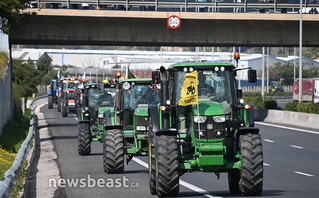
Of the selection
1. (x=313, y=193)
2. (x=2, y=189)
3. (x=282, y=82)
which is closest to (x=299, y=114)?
(x=313, y=193)

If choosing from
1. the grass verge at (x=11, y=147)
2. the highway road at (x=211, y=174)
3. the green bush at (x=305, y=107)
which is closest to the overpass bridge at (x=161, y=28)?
the green bush at (x=305, y=107)

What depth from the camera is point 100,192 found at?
14172mm

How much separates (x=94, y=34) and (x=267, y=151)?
1731 cm

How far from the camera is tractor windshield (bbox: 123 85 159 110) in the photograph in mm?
18578

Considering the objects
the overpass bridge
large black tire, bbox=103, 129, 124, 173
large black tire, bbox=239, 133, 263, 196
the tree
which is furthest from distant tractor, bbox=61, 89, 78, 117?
large black tire, bbox=239, 133, 263, 196

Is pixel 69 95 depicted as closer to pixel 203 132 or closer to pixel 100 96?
pixel 100 96

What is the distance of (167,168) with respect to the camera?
40.1 ft

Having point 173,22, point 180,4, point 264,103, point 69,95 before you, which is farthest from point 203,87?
point 264,103

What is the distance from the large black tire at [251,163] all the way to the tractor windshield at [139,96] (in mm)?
6440

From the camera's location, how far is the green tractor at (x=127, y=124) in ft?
56.0

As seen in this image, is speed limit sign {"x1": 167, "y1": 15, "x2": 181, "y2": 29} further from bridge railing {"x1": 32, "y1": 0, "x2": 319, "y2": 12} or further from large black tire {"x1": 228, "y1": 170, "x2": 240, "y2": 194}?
large black tire {"x1": 228, "y1": 170, "x2": 240, "y2": 194}

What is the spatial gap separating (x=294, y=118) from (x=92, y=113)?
696 inches

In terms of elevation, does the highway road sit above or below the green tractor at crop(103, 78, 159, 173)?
below

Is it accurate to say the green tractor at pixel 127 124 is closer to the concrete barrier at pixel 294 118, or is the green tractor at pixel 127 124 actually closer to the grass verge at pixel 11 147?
the grass verge at pixel 11 147
